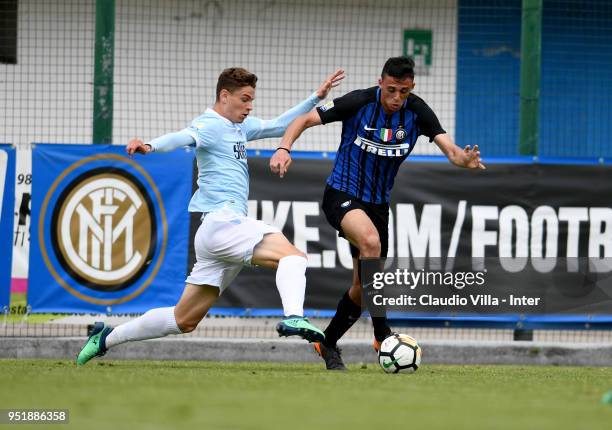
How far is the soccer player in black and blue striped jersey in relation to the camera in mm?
8430

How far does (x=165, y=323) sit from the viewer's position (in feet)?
26.9

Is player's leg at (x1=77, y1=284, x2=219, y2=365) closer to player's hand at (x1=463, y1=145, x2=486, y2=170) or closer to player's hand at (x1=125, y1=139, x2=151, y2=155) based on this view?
player's hand at (x1=125, y1=139, x2=151, y2=155)

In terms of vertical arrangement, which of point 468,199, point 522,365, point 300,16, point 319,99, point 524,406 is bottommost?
point 522,365

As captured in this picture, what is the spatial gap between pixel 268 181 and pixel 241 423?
19.1 ft

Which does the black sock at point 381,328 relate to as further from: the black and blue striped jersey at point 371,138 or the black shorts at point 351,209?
the black and blue striped jersey at point 371,138

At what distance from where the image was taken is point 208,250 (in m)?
7.98

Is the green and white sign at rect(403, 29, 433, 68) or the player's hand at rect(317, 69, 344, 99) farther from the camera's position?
the green and white sign at rect(403, 29, 433, 68)

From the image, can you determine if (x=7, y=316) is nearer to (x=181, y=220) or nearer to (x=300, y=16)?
(x=181, y=220)

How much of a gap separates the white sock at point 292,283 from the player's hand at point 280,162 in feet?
1.81

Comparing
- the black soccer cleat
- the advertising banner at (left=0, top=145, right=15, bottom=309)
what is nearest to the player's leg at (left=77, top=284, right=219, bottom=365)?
the black soccer cleat

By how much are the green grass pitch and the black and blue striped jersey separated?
1.28 metres

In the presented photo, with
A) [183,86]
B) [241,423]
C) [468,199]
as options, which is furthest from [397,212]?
[241,423]

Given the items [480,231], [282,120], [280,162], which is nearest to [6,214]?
[282,120]
